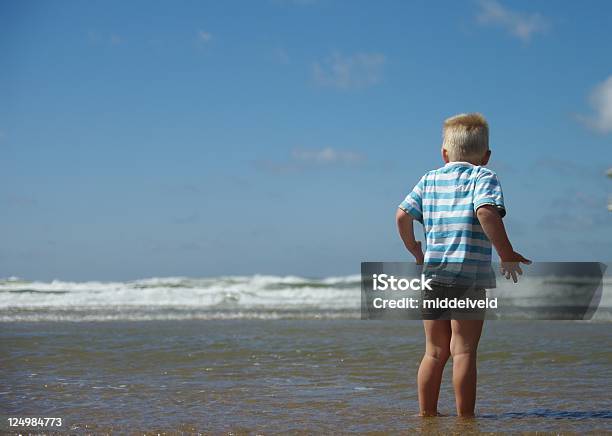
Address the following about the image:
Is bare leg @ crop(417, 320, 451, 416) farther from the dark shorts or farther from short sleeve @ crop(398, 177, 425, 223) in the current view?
short sleeve @ crop(398, 177, 425, 223)

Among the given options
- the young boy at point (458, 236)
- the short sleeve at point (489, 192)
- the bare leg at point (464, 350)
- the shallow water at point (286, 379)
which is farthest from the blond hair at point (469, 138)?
the shallow water at point (286, 379)

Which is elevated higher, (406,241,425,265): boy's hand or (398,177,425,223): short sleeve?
(398,177,425,223): short sleeve

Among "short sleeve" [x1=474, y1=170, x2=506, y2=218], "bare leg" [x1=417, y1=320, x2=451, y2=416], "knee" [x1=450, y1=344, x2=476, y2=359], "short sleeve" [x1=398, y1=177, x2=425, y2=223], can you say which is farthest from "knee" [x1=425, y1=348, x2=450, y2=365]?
"short sleeve" [x1=474, y1=170, x2=506, y2=218]

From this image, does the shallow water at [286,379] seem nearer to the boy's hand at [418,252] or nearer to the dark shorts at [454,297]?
the dark shorts at [454,297]

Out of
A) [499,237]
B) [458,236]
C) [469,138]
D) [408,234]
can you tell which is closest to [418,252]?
[408,234]

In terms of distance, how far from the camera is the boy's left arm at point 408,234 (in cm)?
340

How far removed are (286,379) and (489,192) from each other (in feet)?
7.88

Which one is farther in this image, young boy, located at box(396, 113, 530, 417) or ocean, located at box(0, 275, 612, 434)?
ocean, located at box(0, 275, 612, 434)

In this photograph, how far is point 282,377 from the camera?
5.03 meters

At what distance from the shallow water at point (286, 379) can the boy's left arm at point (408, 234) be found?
0.80 metres

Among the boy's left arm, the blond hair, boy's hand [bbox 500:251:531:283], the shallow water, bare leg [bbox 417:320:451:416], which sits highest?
the blond hair

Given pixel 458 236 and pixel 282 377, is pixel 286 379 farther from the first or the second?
pixel 458 236

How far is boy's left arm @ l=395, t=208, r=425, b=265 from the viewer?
3398 mm

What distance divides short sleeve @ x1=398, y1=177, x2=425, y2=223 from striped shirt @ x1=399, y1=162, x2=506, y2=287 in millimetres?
50
